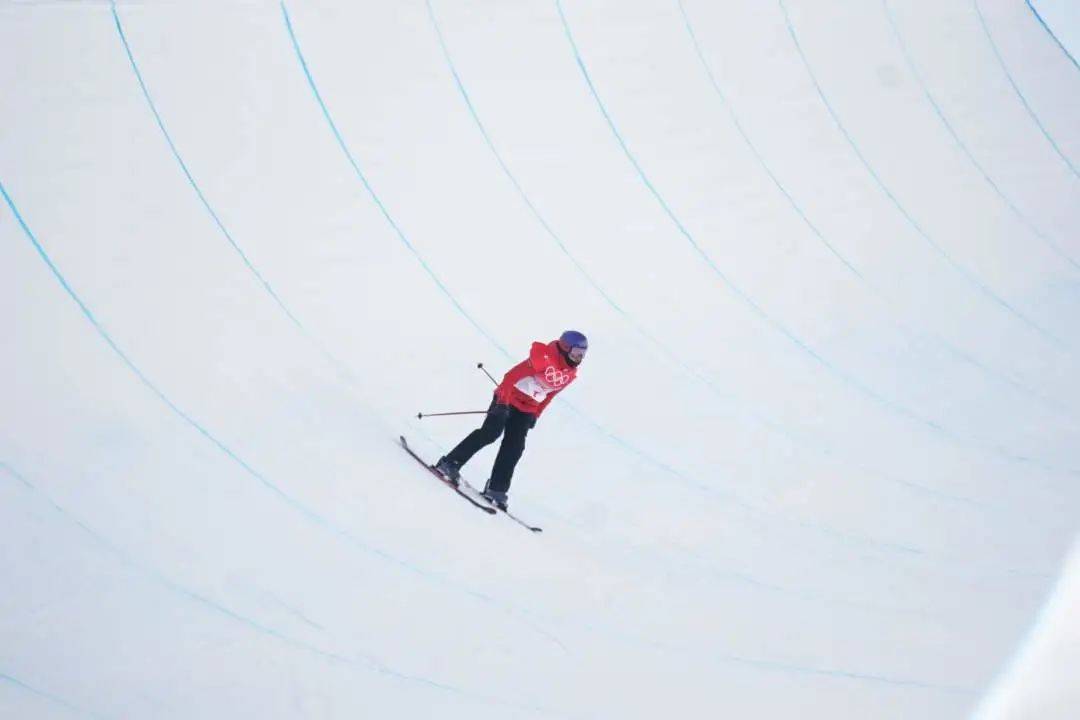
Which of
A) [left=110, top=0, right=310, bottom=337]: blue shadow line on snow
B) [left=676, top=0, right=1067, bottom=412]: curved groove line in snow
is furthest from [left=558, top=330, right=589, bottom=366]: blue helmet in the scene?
[left=676, top=0, right=1067, bottom=412]: curved groove line in snow

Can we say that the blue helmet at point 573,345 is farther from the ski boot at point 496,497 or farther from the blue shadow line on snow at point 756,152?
the blue shadow line on snow at point 756,152

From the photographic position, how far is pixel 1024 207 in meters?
11.9

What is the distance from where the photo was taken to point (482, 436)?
787 cm

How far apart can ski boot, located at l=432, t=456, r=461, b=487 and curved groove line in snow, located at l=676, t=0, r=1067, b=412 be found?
4.24m

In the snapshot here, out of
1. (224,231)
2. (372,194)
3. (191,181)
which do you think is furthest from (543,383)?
(191,181)

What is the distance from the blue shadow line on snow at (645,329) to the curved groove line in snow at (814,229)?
0.01 meters

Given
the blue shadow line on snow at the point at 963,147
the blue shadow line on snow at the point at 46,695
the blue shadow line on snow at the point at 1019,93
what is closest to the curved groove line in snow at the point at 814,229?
the blue shadow line on snow at the point at 963,147

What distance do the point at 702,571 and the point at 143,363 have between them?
3360 millimetres

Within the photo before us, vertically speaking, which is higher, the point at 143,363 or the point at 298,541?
the point at 143,363

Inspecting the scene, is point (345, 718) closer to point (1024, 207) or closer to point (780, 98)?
point (780, 98)

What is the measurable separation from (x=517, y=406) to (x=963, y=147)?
6.34 meters

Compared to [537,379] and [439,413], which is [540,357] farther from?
[439,413]

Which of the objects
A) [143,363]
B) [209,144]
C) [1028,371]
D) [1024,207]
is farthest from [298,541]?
[1024,207]

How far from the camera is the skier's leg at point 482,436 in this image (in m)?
7.82
